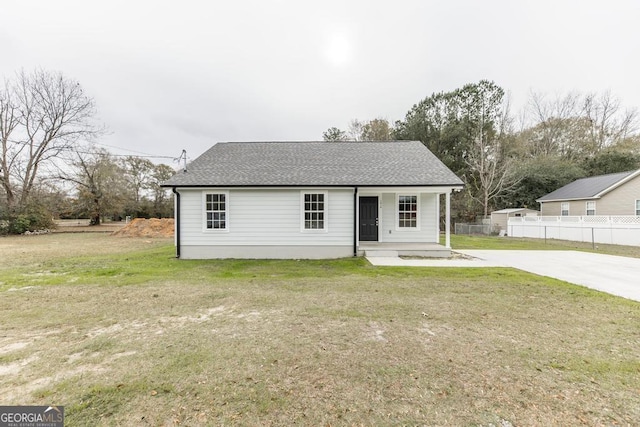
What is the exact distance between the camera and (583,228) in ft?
52.0

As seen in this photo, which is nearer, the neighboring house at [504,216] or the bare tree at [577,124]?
the neighboring house at [504,216]

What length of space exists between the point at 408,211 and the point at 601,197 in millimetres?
17070

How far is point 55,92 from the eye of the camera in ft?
75.9

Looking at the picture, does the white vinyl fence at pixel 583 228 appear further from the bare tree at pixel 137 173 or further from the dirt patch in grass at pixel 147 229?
the bare tree at pixel 137 173

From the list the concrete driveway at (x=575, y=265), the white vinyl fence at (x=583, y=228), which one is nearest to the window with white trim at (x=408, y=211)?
the concrete driveway at (x=575, y=265)

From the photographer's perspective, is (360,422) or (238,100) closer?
(360,422)

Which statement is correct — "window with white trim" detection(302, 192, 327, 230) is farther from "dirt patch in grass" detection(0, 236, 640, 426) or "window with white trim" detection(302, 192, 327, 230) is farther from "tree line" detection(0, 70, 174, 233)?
"tree line" detection(0, 70, 174, 233)

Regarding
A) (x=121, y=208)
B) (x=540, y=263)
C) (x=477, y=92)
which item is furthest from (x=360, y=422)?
(x=121, y=208)

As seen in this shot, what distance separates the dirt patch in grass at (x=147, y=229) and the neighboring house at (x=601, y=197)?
101 ft

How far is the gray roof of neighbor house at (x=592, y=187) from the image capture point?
1808 centimetres

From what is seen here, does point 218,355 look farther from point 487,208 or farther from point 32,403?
point 487,208

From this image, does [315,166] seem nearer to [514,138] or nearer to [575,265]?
[575,265]

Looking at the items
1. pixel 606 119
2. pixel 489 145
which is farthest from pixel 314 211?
pixel 606 119

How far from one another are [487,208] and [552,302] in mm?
22764
